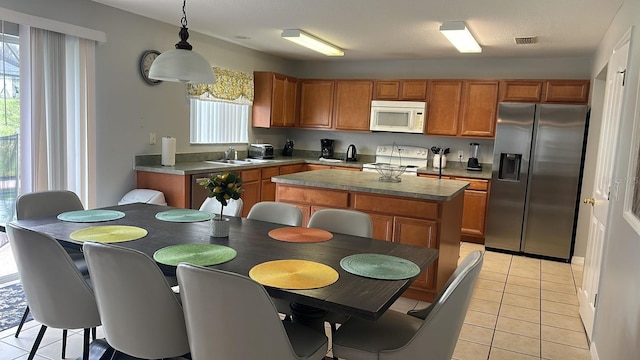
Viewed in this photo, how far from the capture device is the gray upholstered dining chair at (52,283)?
195 cm

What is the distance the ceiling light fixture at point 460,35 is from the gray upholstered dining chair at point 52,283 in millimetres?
3451

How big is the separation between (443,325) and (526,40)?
3849mm

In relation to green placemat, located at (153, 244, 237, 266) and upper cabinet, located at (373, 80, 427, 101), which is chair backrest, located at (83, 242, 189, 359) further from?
upper cabinet, located at (373, 80, 427, 101)

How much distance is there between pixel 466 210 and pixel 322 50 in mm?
2627

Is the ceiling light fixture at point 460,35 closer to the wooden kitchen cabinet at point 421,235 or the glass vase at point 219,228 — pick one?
the wooden kitchen cabinet at point 421,235

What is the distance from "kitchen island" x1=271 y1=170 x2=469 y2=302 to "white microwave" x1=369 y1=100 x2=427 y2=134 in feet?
6.76

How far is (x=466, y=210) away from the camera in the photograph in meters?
5.51

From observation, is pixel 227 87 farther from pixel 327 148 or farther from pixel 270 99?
pixel 327 148

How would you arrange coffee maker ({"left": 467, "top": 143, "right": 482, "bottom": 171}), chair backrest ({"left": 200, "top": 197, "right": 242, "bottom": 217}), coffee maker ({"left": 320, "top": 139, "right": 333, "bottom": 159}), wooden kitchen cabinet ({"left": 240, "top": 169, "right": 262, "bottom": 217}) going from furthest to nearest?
coffee maker ({"left": 320, "top": 139, "right": 333, "bottom": 159}) < coffee maker ({"left": 467, "top": 143, "right": 482, "bottom": 171}) < wooden kitchen cabinet ({"left": 240, "top": 169, "right": 262, "bottom": 217}) < chair backrest ({"left": 200, "top": 197, "right": 242, "bottom": 217})

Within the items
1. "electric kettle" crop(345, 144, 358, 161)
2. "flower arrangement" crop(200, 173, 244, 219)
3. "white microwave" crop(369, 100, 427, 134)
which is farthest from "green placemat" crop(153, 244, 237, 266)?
"electric kettle" crop(345, 144, 358, 161)

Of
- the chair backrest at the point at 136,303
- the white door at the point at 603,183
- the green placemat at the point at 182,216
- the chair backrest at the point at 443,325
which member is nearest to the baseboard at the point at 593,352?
the white door at the point at 603,183

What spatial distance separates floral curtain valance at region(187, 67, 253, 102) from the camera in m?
5.18

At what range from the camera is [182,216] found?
9.21ft

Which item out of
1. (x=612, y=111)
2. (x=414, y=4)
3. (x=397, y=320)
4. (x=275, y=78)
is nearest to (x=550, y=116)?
(x=612, y=111)
